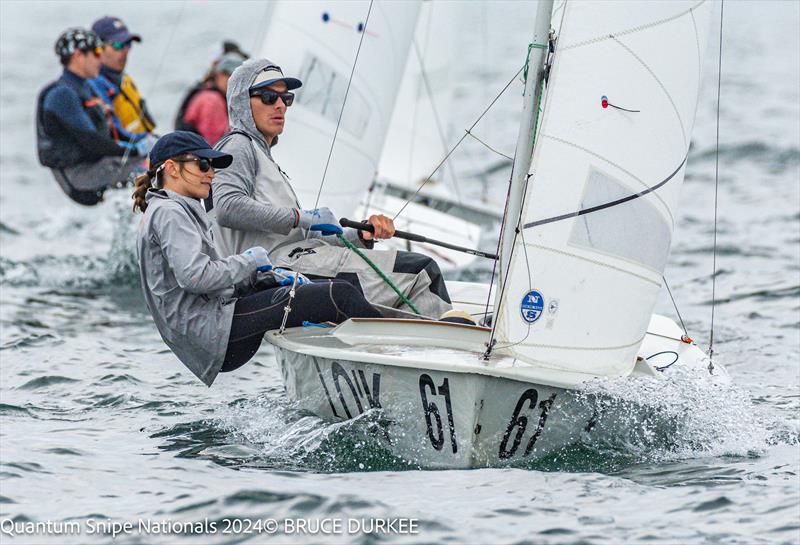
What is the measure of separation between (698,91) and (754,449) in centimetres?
146

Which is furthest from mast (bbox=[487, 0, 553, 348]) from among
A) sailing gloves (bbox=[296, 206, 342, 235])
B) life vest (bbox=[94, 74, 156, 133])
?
life vest (bbox=[94, 74, 156, 133])

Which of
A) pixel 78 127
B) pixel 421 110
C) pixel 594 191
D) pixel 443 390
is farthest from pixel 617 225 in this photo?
pixel 421 110

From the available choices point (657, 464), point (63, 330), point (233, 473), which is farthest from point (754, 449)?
point (63, 330)

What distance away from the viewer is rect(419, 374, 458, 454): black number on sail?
4.86m

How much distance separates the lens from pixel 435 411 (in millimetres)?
4910

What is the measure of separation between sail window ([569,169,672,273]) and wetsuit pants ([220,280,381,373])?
1.09 m

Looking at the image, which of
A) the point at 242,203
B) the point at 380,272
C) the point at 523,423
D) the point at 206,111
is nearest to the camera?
the point at 523,423

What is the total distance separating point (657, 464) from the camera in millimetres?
5184

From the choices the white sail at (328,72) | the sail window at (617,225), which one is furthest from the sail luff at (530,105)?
the white sail at (328,72)

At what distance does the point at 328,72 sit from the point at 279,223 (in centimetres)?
390

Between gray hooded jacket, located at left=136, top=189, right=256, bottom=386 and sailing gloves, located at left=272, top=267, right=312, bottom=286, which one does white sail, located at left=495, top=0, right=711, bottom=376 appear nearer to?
sailing gloves, located at left=272, top=267, right=312, bottom=286

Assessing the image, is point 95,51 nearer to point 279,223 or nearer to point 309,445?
point 279,223

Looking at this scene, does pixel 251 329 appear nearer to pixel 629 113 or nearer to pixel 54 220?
pixel 629 113

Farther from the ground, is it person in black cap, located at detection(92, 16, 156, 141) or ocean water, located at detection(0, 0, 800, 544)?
person in black cap, located at detection(92, 16, 156, 141)
